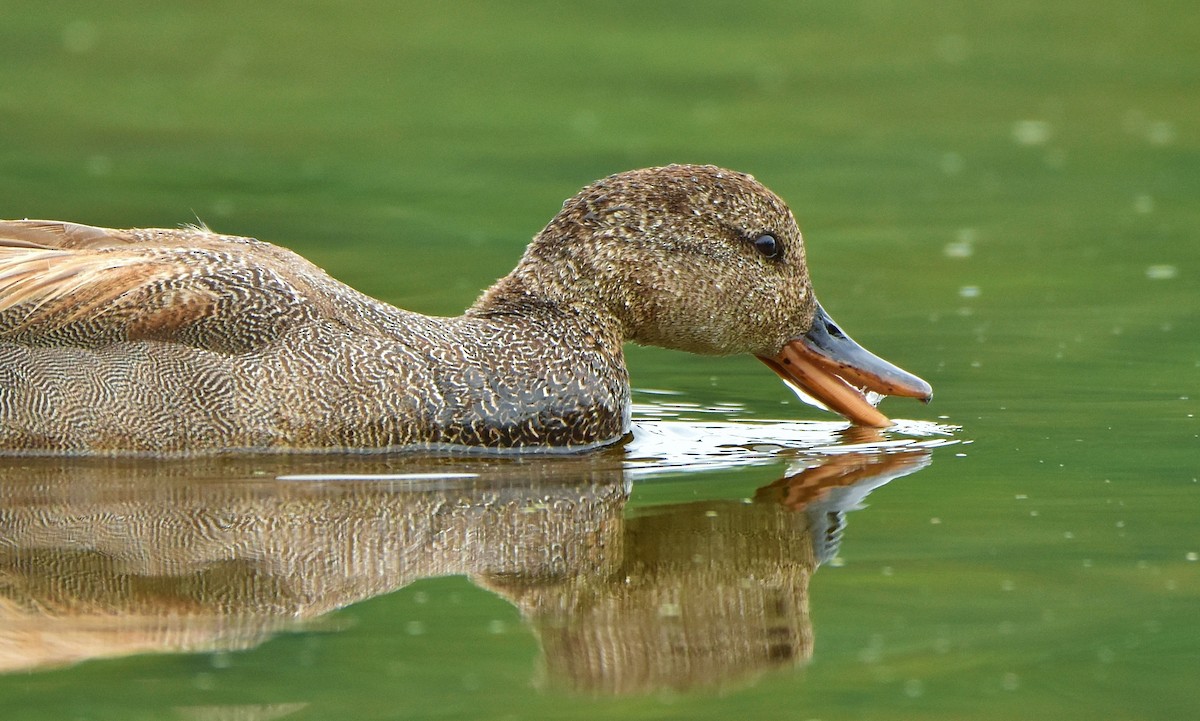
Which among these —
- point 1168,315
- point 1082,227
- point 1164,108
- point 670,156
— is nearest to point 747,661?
point 1168,315

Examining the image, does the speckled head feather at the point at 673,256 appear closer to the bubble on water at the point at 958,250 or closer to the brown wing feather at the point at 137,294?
the brown wing feather at the point at 137,294

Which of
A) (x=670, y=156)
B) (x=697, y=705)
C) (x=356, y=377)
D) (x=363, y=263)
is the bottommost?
(x=697, y=705)

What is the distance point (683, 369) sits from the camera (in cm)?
1047

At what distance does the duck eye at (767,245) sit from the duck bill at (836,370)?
392 millimetres

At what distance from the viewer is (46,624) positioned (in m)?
6.04

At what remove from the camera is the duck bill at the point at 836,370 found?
9164 millimetres

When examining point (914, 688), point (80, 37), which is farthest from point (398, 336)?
point (80, 37)

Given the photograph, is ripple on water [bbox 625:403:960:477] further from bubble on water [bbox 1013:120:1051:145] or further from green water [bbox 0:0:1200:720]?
bubble on water [bbox 1013:120:1051:145]

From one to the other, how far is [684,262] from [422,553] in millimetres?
2494

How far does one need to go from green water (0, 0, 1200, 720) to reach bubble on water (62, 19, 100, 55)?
74 millimetres

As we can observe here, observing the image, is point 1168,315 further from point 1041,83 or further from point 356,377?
point 1041,83

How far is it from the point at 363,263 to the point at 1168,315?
480 centimetres

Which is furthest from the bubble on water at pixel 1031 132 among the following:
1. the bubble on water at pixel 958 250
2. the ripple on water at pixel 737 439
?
the ripple on water at pixel 737 439

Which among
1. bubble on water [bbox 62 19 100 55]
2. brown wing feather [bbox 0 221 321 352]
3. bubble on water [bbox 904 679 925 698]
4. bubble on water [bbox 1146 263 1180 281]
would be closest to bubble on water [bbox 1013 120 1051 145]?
bubble on water [bbox 1146 263 1180 281]
